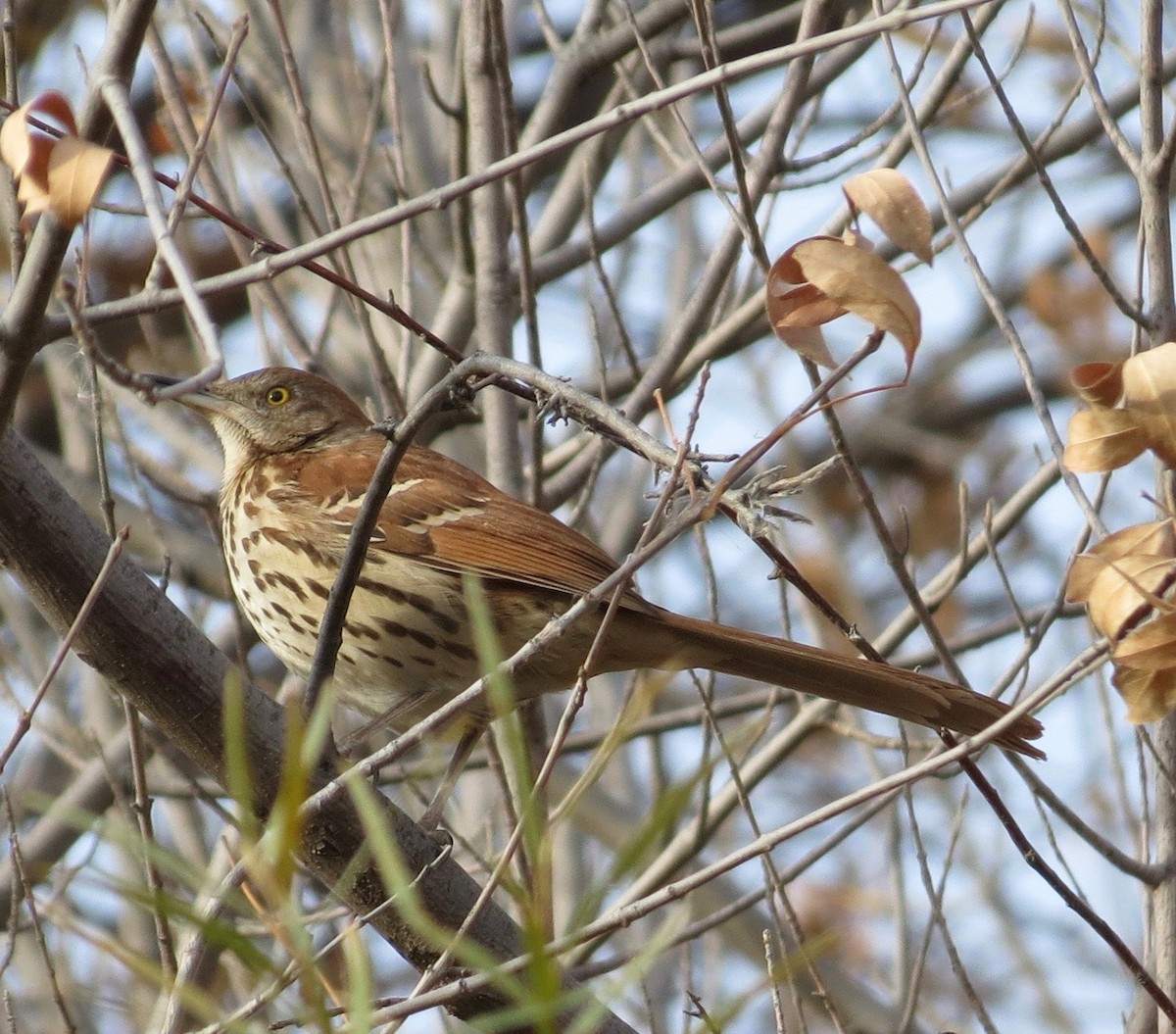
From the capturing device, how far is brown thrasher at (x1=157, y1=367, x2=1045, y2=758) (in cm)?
355

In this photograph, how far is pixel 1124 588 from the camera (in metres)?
1.81

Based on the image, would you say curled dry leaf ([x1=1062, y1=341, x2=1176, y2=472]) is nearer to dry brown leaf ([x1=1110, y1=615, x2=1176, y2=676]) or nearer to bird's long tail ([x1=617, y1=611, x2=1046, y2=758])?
dry brown leaf ([x1=1110, y1=615, x2=1176, y2=676])

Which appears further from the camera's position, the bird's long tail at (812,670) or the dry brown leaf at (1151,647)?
the bird's long tail at (812,670)

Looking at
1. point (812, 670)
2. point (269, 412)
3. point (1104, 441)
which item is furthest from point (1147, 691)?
point (269, 412)

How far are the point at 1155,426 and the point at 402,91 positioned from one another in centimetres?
417

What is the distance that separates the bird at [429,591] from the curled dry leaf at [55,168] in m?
1.81

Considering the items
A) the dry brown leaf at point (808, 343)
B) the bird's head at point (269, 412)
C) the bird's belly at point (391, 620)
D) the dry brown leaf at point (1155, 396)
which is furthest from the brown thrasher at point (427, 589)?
the dry brown leaf at point (1155, 396)

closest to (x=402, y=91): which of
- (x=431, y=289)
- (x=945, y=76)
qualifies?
(x=431, y=289)

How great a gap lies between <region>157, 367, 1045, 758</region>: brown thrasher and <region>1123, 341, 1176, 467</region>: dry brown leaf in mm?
1619

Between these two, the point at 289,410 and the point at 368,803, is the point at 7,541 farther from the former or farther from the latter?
the point at 289,410

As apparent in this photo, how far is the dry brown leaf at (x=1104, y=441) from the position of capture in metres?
1.82

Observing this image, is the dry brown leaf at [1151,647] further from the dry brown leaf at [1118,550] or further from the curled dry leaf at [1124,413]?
the curled dry leaf at [1124,413]

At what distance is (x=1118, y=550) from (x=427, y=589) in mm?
2163

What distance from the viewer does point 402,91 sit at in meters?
5.54
